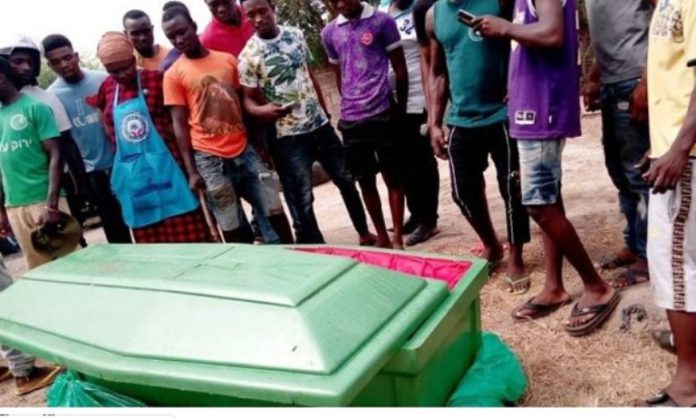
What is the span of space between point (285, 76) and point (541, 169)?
1.63m

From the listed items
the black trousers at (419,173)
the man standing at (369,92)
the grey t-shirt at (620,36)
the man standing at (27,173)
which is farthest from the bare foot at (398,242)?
the man standing at (27,173)

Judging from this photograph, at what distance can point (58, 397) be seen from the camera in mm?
1919

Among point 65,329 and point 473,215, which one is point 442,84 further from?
point 65,329

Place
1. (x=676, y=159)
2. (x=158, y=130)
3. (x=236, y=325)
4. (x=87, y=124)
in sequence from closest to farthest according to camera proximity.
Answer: (x=236, y=325), (x=676, y=159), (x=158, y=130), (x=87, y=124)

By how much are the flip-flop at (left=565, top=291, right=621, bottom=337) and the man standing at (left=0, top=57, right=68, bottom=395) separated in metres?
2.61

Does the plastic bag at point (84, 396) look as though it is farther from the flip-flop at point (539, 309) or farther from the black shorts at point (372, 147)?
the black shorts at point (372, 147)

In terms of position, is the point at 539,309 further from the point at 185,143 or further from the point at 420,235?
the point at 185,143

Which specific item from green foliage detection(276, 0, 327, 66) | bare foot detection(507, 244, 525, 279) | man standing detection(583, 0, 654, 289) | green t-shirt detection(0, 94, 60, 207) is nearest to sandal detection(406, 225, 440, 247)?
bare foot detection(507, 244, 525, 279)

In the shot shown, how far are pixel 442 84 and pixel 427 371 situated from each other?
1.88 meters

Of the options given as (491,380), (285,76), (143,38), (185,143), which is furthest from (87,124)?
(491,380)

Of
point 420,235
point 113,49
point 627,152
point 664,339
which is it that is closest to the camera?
point 664,339

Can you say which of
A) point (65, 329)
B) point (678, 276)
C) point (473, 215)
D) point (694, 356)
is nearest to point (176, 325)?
point (65, 329)

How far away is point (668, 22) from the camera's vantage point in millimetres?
1702

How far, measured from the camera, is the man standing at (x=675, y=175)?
1677 millimetres
